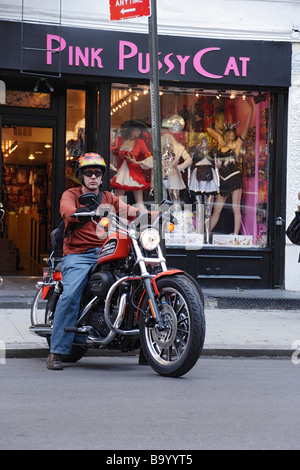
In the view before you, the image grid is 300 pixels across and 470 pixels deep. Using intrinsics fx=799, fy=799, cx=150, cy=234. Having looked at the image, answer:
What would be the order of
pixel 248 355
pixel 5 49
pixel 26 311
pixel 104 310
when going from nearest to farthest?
pixel 104 310, pixel 248 355, pixel 26 311, pixel 5 49

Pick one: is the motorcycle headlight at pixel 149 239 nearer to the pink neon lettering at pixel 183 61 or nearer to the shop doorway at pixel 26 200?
the pink neon lettering at pixel 183 61

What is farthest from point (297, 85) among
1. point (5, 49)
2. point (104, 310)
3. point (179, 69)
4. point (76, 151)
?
point (104, 310)

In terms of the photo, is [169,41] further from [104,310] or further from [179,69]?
[104,310]

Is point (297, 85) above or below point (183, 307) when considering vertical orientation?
above

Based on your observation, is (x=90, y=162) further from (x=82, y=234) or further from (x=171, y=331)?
(x=171, y=331)

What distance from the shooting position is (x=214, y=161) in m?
12.7

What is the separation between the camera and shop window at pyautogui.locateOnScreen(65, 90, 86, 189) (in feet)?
42.0

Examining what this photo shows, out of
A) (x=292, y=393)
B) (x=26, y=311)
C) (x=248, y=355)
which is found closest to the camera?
(x=292, y=393)

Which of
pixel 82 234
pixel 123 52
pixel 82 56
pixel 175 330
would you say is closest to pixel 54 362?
pixel 82 234

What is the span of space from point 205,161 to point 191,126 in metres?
0.60

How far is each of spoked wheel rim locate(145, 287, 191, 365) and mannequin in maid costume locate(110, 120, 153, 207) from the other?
6124 mm

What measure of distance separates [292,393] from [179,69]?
7.05 m

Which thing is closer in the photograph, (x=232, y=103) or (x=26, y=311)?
(x=26, y=311)

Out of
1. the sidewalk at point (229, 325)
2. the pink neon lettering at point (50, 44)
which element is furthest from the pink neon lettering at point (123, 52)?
the sidewalk at point (229, 325)
